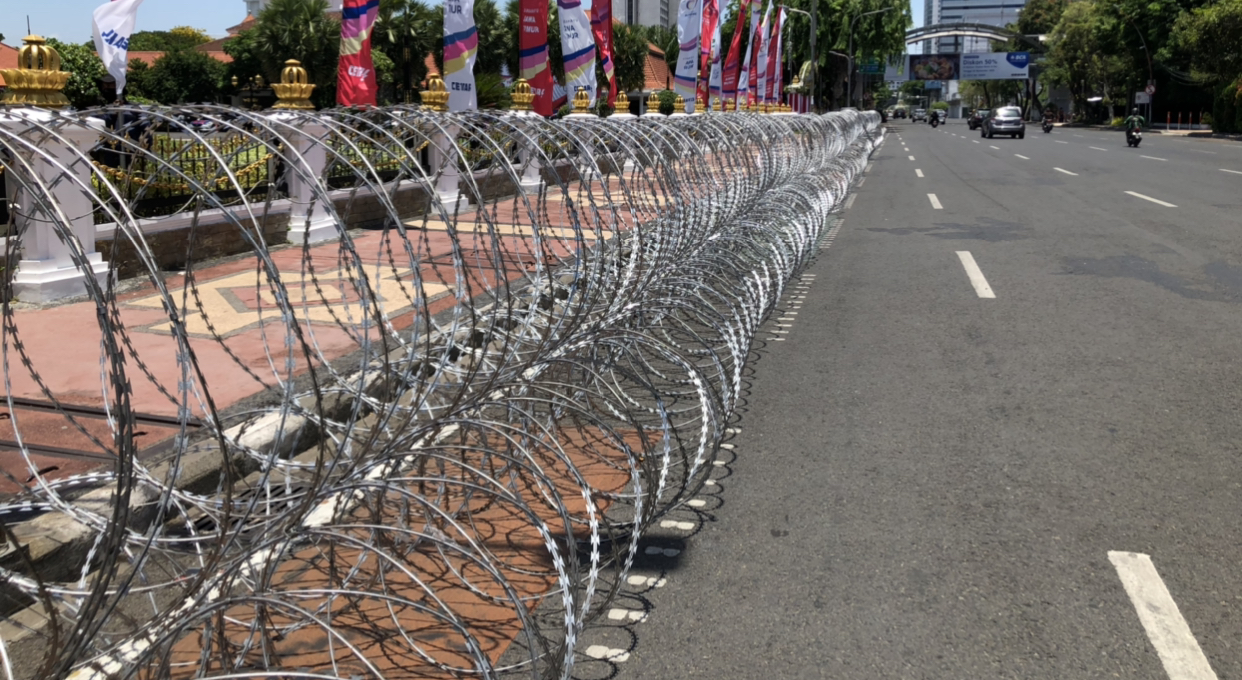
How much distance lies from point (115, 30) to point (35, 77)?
5.53ft

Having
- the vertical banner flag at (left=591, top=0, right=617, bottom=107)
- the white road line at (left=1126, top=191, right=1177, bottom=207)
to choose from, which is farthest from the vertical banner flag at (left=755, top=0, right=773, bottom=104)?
the white road line at (left=1126, top=191, right=1177, bottom=207)

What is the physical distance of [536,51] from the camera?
15.5 meters

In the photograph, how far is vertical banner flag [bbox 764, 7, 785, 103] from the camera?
37094 millimetres

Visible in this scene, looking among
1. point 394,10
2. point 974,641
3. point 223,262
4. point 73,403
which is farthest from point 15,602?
point 394,10

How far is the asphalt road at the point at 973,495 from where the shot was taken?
11.6 feet

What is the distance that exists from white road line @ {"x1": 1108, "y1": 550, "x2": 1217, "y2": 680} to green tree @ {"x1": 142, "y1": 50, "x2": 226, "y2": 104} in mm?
45035

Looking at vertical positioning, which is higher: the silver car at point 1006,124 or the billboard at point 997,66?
the billboard at point 997,66

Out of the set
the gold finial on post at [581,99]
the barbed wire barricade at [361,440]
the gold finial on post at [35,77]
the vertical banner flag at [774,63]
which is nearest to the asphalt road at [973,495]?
the barbed wire barricade at [361,440]

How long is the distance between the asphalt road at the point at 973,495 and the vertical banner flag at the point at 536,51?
266 inches

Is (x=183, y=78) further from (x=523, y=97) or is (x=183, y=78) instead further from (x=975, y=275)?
(x=975, y=275)

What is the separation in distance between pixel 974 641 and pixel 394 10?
34826 millimetres

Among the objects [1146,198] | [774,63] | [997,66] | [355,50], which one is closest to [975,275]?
[355,50]

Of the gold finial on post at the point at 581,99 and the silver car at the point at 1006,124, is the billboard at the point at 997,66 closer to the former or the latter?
the silver car at the point at 1006,124

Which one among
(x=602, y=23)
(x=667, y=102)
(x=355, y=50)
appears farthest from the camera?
(x=667, y=102)
